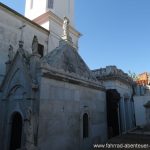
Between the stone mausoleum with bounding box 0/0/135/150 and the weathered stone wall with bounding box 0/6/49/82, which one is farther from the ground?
the weathered stone wall with bounding box 0/6/49/82

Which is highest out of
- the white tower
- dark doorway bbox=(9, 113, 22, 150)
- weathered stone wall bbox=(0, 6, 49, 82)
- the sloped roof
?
the white tower

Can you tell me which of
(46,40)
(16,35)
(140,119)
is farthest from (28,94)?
(140,119)

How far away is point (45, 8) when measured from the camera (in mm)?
20781

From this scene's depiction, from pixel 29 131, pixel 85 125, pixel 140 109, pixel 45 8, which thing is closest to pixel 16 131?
pixel 29 131

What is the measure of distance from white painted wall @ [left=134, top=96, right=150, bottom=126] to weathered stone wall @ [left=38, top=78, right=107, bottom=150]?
20.7 ft

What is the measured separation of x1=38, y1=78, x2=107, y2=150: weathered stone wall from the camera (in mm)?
9039

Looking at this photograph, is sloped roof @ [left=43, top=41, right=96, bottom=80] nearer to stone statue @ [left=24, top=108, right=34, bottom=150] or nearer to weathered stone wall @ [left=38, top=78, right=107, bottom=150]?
weathered stone wall @ [left=38, top=78, right=107, bottom=150]

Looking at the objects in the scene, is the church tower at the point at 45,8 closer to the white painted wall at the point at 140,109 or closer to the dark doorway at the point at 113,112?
the dark doorway at the point at 113,112

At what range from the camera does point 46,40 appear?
18594 mm

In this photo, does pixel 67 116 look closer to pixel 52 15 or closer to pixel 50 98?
pixel 50 98

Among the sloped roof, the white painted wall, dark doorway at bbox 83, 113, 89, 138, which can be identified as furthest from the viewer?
the white painted wall

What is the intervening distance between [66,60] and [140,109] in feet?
34.9

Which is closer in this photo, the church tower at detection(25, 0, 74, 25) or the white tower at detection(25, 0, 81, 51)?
the white tower at detection(25, 0, 81, 51)

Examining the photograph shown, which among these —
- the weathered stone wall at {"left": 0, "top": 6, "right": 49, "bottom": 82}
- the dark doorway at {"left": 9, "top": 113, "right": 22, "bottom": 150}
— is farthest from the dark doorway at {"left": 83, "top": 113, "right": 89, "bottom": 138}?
the weathered stone wall at {"left": 0, "top": 6, "right": 49, "bottom": 82}
